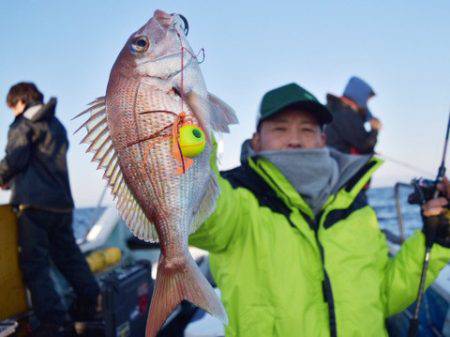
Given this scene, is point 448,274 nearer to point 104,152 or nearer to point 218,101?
point 218,101

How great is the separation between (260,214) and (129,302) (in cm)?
157

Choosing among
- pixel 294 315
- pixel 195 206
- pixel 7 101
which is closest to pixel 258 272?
pixel 294 315

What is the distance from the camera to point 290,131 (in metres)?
2.32

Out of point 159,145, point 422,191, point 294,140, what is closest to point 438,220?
point 422,191

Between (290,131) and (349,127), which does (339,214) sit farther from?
(349,127)

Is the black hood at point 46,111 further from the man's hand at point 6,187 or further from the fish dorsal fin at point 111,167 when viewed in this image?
the fish dorsal fin at point 111,167

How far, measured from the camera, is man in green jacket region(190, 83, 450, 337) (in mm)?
1870

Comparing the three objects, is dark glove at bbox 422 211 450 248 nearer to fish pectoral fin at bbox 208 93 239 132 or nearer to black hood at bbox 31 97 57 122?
fish pectoral fin at bbox 208 93 239 132

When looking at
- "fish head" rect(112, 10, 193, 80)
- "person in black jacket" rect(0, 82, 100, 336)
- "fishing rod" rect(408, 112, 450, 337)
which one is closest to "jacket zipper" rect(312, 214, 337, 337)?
"fishing rod" rect(408, 112, 450, 337)

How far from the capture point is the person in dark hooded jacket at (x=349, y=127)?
4406 millimetres

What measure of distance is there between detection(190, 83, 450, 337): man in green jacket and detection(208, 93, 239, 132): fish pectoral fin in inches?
16.2

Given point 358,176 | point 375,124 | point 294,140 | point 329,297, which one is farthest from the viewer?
point 375,124

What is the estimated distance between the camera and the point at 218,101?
1.28m

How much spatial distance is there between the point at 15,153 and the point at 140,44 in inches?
108
